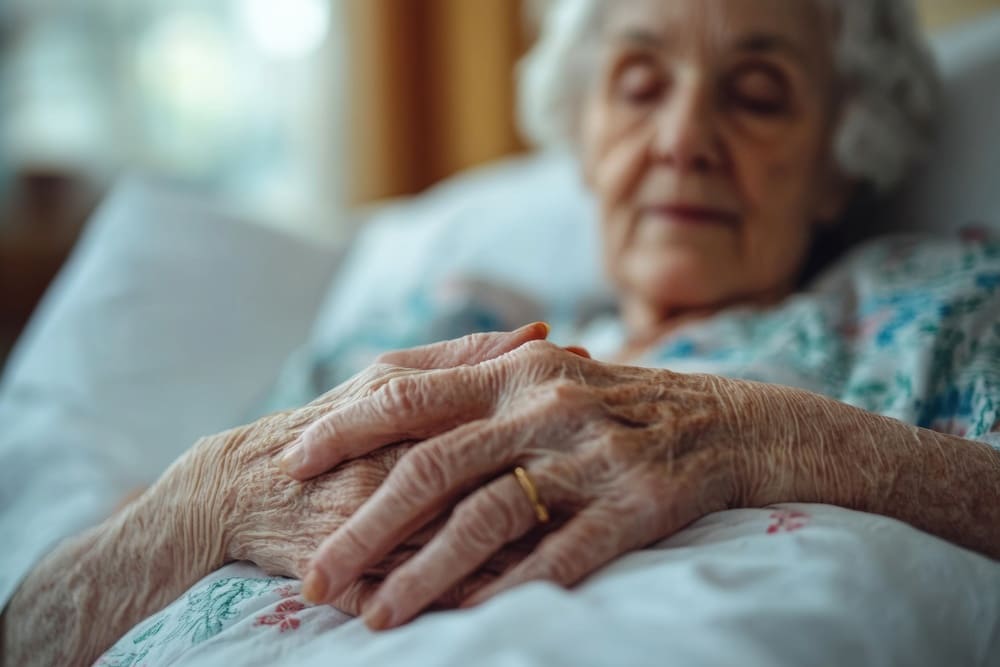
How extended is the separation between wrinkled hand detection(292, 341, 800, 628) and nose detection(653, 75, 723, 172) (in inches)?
23.1

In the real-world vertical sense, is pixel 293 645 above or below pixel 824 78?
below

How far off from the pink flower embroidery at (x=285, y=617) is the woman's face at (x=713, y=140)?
76cm

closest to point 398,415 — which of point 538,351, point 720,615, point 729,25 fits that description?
point 538,351

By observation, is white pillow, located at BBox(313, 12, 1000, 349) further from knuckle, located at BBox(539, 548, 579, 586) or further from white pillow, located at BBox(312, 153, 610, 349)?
knuckle, located at BBox(539, 548, 579, 586)

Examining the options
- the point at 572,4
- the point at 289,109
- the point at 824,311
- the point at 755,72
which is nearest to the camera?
the point at 824,311

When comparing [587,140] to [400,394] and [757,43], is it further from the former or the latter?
[400,394]

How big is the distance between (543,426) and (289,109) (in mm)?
2758

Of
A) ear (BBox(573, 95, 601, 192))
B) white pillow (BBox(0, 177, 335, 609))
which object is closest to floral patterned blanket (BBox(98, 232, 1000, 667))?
white pillow (BBox(0, 177, 335, 609))

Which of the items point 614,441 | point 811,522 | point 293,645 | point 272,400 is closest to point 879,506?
point 811,522

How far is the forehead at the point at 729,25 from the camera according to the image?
44.5 inches

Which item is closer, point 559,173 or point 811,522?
point 811,522

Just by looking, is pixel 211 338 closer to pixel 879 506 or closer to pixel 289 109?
pixel 879 506

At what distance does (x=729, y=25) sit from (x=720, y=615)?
2.98 feet

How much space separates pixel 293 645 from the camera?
55 centimetres
